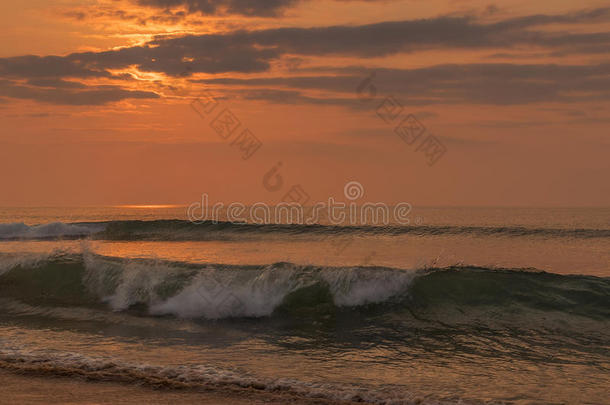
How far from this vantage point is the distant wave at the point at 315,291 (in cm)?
1172

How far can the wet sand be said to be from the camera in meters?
5.91

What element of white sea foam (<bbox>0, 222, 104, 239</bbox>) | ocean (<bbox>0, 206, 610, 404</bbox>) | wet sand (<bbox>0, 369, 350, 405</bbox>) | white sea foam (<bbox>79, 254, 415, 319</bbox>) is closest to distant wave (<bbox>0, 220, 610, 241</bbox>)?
white sea foam (<bbox>0, 222, 104, 239</bbox>)

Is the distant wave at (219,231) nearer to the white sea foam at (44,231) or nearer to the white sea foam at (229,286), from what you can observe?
the white sea foam at (44,231)

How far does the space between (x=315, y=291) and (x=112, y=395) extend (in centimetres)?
693

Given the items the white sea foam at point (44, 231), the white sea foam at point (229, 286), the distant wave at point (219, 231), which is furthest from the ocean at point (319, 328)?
the white sea foam at point (44, 231)

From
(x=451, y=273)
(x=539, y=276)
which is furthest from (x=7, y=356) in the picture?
(x=539, y=276)

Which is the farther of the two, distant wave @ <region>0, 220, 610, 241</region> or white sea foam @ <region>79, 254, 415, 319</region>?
distant wave @ <region>0, 220, 610, 241</region>

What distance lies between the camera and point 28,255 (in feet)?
54.9

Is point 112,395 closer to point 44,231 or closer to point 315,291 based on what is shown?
point 315,291

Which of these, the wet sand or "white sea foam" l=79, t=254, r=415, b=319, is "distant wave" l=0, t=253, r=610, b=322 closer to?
"white sea foam" l=79, t=254, r=415, b=319

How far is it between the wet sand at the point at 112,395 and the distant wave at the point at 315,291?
491 centimetres

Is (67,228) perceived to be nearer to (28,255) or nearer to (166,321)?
(28,255)

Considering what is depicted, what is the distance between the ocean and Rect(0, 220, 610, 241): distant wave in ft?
52.7

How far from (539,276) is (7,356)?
1168 centimetres
